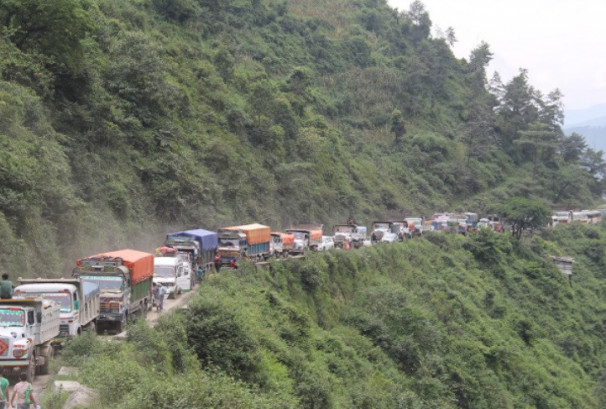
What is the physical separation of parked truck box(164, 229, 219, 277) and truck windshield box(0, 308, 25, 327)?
50.7 feet

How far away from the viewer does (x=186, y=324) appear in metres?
18.4

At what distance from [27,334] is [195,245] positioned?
1637cm

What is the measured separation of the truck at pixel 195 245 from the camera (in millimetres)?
30172

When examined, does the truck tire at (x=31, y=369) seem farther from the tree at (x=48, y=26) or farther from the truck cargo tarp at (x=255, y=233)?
the truck cargo tarp at (x=255, y=233)

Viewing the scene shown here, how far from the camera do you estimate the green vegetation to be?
1555 centimetres

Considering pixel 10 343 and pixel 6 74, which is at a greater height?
pixel 6 74

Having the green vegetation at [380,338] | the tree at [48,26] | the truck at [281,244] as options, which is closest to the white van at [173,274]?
the green vegetation at [380,338]

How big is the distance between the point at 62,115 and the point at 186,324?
59.4ft

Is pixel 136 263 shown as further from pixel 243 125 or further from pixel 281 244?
pixel 243 125

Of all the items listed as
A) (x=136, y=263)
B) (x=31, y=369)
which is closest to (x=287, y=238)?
(x=136, y=263)

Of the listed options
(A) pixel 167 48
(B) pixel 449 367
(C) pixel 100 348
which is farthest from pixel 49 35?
(B) pixel 449 367

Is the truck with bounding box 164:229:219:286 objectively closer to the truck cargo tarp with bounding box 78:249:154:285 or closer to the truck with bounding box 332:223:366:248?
the truck cargo tarp with bounding box 78:249:154:285

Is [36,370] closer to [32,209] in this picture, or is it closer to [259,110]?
[32,209]

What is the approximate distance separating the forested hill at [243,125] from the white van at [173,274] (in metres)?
3.38
